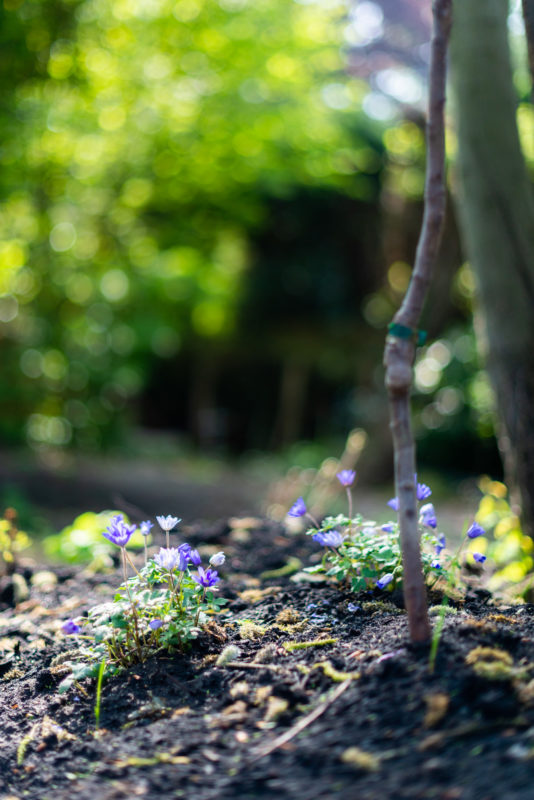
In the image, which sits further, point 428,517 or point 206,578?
point 428,517

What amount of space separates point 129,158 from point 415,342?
23.5ft

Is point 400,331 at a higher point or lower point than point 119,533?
higher

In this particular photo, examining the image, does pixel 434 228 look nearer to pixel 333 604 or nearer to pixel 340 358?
pixel 333 604

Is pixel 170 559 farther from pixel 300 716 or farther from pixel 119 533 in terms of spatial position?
pixel 300 716

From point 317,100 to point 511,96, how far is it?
540cm

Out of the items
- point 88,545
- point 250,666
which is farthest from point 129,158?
point 250,666

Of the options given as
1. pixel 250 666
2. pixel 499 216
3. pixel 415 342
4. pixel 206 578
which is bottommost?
pixel 250 666

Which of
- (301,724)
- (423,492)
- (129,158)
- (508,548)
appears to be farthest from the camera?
(129,158)

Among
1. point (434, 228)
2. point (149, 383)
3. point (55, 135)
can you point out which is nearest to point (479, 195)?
point (434, 228)

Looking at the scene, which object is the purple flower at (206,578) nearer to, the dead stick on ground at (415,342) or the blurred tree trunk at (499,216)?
the dead stick on ground at (415,342)

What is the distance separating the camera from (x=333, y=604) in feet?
7.89

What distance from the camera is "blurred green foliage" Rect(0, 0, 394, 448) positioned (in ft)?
22.4

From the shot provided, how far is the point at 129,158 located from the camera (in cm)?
830

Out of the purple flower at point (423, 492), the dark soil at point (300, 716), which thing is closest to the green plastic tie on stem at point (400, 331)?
the purple flower at point (423, 492)
